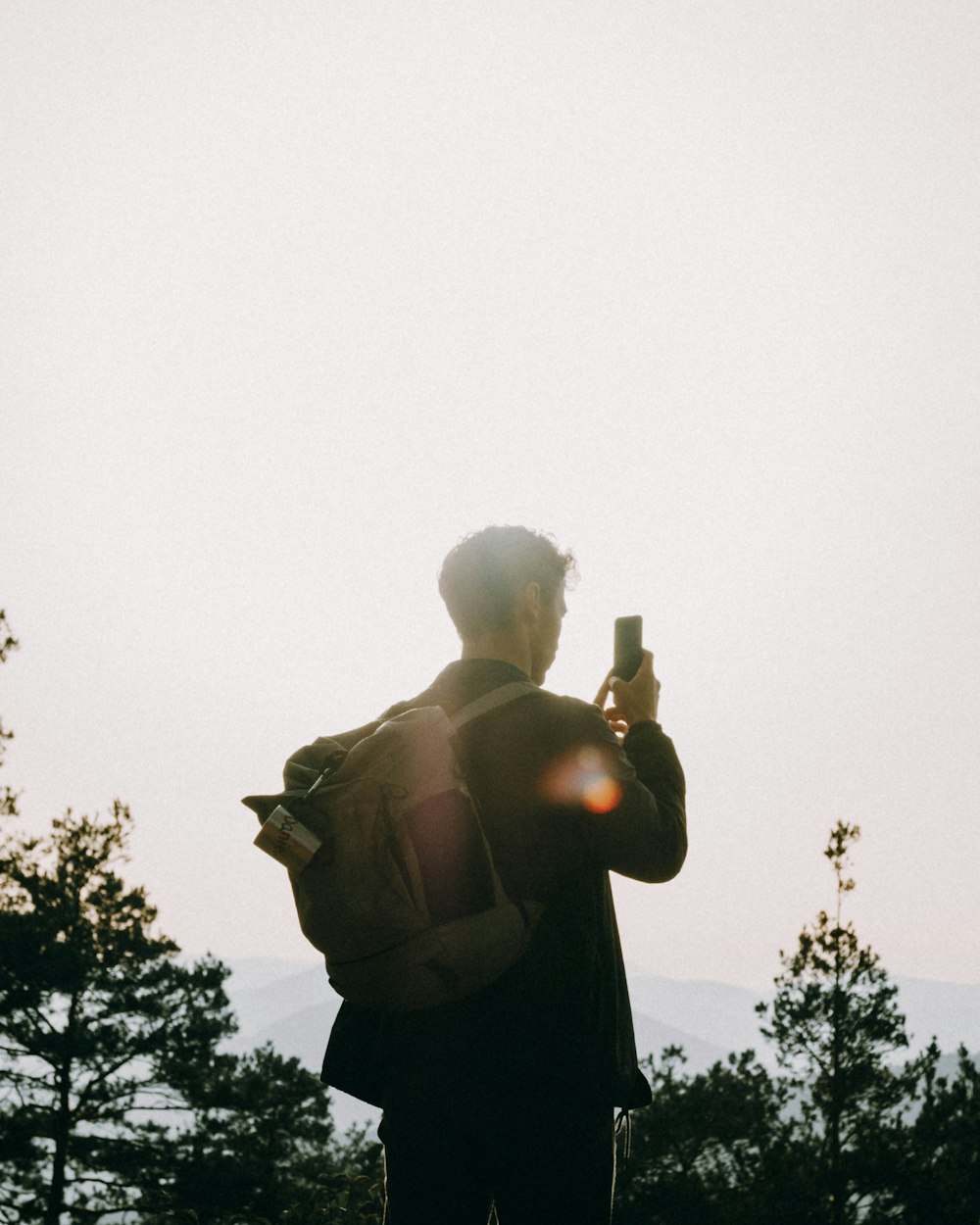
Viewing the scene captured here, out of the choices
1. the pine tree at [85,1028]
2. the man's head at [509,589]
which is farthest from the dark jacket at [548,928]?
the pine tree at [85,1028]

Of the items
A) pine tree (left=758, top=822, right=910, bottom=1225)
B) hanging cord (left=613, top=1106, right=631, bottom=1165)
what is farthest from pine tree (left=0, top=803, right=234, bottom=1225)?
hanging cord (left=613, top=1106, right=631, bottom=1165)

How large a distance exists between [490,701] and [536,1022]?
0.73 meters

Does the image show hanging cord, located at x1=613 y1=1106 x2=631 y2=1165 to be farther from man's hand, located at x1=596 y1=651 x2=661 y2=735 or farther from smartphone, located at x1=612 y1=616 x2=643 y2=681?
smartphone, located at x1=612 y1=616 x2=643 y2=681

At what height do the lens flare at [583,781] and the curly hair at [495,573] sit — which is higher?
the curly hair at [495,573]

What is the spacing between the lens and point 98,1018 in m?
23.0

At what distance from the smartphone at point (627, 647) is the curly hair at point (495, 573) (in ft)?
0.72

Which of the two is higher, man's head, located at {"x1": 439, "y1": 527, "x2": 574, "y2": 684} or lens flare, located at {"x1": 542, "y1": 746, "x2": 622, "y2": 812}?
man's head, located at {"x1": 439, "y1": 527, "x2": 574, "y2": 684}

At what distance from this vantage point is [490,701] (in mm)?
2488

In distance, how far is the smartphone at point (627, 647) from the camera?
9.14 feet

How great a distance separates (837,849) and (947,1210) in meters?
8.32

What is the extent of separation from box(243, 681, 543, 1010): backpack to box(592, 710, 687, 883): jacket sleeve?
0.23 metres

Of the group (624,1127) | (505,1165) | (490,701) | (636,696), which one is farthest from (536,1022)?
(636,696)

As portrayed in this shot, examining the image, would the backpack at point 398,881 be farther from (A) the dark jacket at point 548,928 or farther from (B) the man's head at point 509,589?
(B) the man's head at point 509,589

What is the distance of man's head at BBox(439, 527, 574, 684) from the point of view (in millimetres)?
2674
